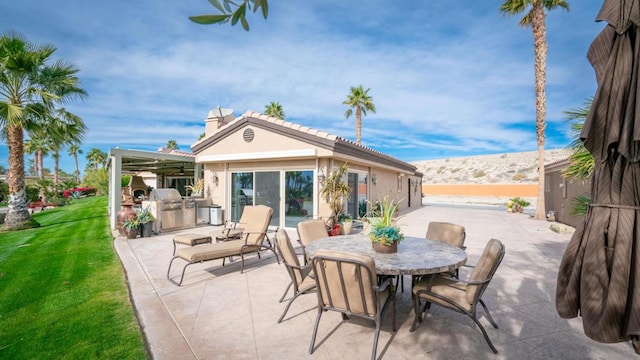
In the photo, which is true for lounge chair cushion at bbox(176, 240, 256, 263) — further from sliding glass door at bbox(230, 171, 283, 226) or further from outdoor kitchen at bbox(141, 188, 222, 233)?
outdoor kitchen at bbox(141, 188, 222, 233)

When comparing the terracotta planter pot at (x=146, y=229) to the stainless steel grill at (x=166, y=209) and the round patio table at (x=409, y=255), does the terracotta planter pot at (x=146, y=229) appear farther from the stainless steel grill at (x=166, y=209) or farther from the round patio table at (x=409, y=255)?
the round patio table at (x=409, y=255)

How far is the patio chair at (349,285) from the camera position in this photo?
8.97ft

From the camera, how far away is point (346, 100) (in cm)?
2553

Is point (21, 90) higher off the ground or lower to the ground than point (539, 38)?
lower

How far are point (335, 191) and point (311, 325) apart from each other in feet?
20.6

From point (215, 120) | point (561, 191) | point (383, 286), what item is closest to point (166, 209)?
point (215, 120)

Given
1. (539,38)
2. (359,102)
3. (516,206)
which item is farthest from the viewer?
(359,102)

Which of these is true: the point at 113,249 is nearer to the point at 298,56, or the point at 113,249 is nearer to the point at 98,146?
the point at 298,56

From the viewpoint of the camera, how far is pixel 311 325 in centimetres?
353

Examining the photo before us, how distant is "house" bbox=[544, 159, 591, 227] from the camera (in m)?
11.4

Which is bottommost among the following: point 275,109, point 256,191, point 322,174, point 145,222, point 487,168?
point 145,222

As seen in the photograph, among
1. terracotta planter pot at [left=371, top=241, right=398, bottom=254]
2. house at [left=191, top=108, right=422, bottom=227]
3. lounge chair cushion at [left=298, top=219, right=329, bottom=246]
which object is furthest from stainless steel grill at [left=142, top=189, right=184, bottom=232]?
terracotta planter pot at [left=371, top=241, right=398, bottom=254]

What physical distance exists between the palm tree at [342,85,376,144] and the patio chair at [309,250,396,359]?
76.1 feet

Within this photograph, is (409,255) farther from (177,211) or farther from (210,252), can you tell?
(177,211)
